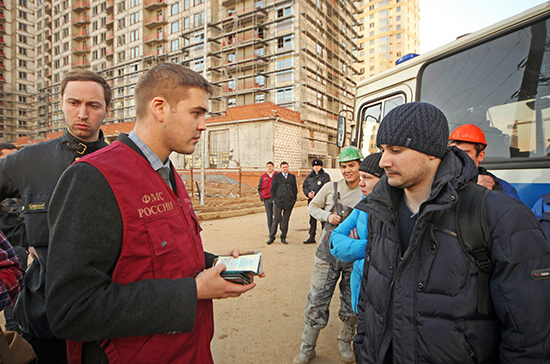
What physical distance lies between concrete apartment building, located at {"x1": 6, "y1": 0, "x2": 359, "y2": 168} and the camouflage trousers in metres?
25.3

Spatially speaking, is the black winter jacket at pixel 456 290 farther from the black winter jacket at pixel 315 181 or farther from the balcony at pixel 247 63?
the balcony at pixel 247 63

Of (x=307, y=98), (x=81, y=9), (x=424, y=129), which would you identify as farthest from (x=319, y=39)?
(x=81, y=9)

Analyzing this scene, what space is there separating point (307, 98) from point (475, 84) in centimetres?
3340

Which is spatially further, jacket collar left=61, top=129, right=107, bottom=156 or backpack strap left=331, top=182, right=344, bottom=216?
backpack strap left=331, top=182, right=344, bottom=216

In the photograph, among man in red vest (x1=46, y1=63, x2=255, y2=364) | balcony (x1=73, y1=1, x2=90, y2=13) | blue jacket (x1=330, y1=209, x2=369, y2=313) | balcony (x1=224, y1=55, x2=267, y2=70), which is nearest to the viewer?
man in red vest (x1=46, y1=63, x2=255, y2=364)

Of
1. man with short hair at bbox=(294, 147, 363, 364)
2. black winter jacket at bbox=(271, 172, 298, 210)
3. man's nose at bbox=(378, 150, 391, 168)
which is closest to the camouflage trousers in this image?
man with short hair at bbox=(294, 147, 363, 364)

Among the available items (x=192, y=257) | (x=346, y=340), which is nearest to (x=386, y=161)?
(x=192, y=257)

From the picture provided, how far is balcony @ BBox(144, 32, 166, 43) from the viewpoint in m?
44.6

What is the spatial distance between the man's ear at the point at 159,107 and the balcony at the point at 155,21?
172 ft

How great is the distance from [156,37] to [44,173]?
51.9m

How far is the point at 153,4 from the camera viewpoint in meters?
44.4

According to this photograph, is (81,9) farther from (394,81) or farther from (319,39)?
(394,81)

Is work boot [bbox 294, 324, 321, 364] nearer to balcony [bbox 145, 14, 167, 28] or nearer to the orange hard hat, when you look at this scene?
the orange hard hat

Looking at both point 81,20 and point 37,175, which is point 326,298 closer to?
point 37,175
